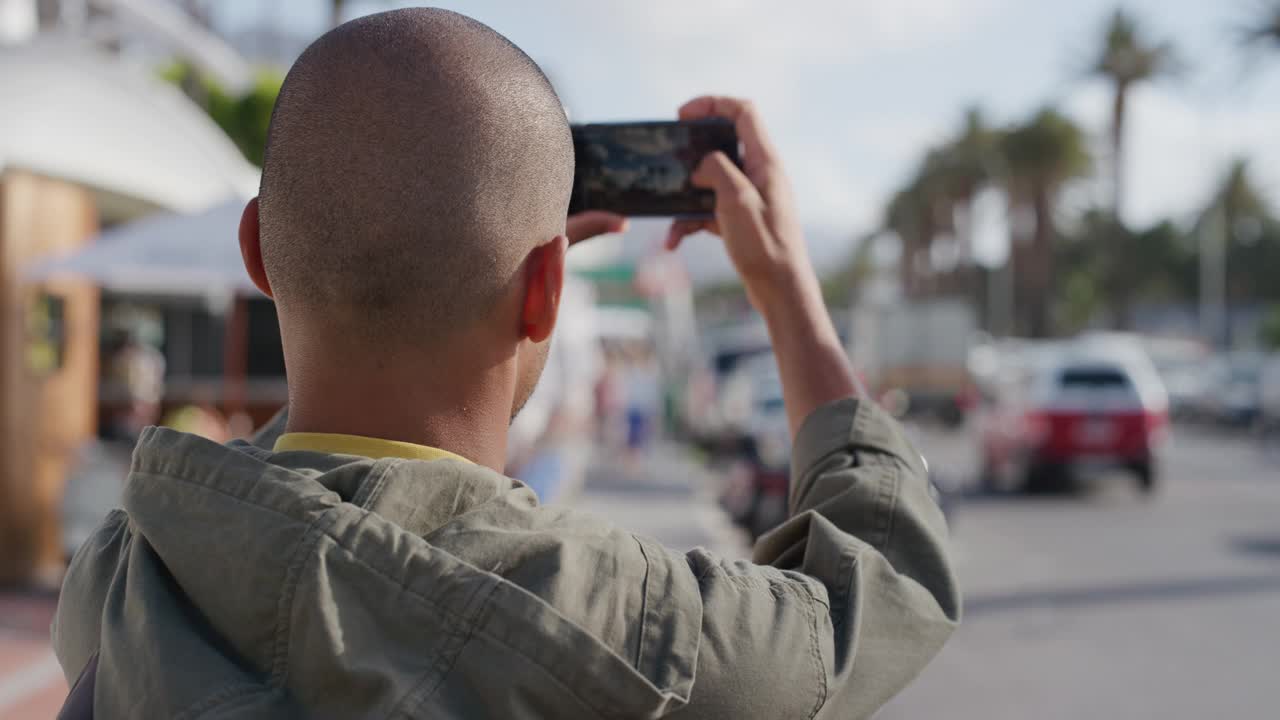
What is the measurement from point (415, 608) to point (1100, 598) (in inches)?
332

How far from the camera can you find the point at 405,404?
1136 millimetres

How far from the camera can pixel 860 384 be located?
1.42 metres

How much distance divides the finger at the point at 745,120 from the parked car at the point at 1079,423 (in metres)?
14.3

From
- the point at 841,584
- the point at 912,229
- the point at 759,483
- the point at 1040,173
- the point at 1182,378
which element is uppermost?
the point at 1040,173

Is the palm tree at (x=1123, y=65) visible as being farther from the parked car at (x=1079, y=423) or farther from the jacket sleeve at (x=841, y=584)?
the jacket sleeve at (x=841, y=584)

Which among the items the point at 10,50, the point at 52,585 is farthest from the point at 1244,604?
the point at 10,50

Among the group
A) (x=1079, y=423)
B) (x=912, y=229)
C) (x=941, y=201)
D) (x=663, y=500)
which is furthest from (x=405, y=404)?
(x=912, y=229)

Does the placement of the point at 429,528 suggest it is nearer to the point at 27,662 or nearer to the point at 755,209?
the point at 755,209

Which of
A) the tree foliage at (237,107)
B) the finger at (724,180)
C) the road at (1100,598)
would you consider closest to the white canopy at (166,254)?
the road at (1100,598)

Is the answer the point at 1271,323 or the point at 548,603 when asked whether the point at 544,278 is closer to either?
the point at 548,603

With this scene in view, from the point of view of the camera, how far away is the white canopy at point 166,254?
22.7ft

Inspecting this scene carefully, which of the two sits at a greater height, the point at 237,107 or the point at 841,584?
the point at 237,107

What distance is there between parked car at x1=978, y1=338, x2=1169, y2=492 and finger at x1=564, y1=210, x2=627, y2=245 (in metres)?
14.3

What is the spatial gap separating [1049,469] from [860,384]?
48.4 feet
